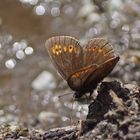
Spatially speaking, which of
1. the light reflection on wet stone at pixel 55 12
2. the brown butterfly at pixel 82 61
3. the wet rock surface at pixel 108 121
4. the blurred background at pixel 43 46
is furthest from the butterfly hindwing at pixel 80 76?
the light reflection on wet stone at pixel 55 12

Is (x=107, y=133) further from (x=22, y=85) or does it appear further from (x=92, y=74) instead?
(x=22, y=85)

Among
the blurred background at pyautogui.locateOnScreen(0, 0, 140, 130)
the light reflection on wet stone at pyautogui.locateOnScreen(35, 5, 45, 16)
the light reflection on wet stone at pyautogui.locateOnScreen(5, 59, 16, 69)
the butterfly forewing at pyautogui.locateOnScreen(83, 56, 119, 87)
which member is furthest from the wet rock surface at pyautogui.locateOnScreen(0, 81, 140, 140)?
the light reflection on wet stone at pyautogui.locateOnScreen(35, 5, 45, 16)

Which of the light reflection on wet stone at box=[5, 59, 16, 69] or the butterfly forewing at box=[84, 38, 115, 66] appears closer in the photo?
the butterfly forewing at box=[84, 38, 115, 66]

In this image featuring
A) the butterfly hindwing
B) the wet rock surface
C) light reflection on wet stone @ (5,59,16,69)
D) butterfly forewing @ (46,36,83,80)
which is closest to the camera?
the wet rock surface

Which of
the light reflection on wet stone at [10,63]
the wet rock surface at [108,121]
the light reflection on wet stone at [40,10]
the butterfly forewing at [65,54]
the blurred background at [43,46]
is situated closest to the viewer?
the wet rock surface at [108,121]

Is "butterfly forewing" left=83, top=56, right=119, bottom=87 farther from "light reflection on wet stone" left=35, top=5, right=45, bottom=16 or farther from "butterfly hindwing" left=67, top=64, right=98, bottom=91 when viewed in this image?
"light reflection on wet stone" left=35, top=5, right=45, bottom=16

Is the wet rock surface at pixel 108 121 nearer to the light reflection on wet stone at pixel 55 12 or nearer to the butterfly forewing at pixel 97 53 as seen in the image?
the butterfly forewing at pixel 97 53

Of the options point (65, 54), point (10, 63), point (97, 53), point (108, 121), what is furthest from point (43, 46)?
point (108, 121)

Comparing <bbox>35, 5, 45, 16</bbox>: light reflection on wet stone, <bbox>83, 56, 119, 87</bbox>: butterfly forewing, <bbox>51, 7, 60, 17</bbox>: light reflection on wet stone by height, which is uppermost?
<bbox>35, 5, 45, 16</bbox>: light reflection on wet stone
